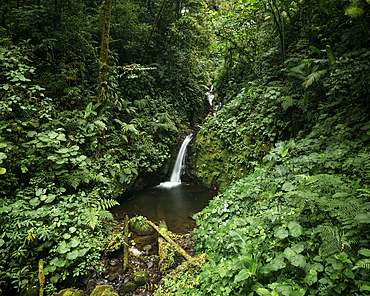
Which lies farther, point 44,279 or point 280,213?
point 44,279

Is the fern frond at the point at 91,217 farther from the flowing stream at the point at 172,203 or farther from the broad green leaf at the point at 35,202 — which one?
the flowing stream at the point at 172,203

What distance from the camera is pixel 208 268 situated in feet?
9.26

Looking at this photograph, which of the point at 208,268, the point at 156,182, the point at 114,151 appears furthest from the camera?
the point at 156,182

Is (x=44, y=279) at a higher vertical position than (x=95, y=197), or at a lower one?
lower

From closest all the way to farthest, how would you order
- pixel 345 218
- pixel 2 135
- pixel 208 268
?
pixel 345 218
pixel 208 268
pixel 2 135

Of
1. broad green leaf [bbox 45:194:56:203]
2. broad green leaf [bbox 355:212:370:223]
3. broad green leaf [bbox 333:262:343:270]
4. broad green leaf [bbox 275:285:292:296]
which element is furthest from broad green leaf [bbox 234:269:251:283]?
broad green leaf [bbox 45:194:56:203]

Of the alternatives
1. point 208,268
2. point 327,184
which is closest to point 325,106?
point 327,184

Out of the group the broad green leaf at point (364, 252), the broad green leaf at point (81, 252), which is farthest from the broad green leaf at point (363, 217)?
the broad green leaf at point (81, 252)

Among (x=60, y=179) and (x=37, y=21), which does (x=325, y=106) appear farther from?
(x=37, y=21)

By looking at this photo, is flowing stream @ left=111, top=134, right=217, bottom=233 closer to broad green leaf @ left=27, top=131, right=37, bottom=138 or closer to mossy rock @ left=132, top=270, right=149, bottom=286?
mossy rock @ left=132, top=270, right=149, bottom=286

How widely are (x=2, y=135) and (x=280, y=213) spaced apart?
573 centimetres

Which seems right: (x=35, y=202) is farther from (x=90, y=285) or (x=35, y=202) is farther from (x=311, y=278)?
(x=311, y=278)

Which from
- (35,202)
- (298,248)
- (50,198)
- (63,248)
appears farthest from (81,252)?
(298,248)

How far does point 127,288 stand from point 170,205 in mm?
3366
